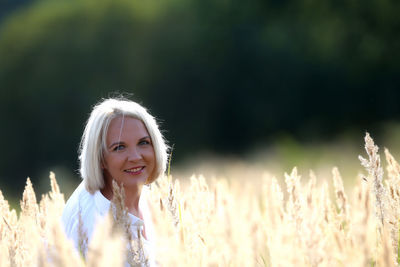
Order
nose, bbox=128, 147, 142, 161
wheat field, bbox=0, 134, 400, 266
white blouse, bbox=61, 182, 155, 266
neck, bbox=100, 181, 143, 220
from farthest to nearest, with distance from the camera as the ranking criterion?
neck, bbox=100, 181, 143, 220
nose, bbox=128, 147, 142, 161
white blouse, bbox=61, 182, 155, 266
wheat field, bbox=0, 134, 400, 266

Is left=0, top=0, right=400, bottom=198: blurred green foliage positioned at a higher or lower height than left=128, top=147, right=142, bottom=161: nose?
higher

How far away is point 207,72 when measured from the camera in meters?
22.5

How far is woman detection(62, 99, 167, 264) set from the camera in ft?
8.80

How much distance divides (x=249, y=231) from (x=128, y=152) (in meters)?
1.44

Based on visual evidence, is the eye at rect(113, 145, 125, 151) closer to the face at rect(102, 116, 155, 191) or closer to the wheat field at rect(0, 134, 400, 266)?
the face at rect(102, 116, 155, 191)

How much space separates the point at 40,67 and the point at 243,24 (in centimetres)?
834

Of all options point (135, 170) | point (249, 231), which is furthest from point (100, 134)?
point (249, 231)

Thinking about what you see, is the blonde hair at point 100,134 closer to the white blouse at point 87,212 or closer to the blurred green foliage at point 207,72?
the white blouse at point 87,212

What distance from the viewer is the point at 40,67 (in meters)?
23.8

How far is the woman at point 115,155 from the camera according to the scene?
2.68 meters

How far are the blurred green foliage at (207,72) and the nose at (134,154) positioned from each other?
14487 mm

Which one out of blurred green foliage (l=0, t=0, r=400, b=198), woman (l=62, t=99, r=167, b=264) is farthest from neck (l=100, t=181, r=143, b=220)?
blurred green foliage (l=0, t=0, r=400, b=198)

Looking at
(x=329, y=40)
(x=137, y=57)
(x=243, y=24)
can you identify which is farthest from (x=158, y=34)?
(x=329, y=40)

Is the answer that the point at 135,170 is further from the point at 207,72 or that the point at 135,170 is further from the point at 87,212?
the point at 207,72
